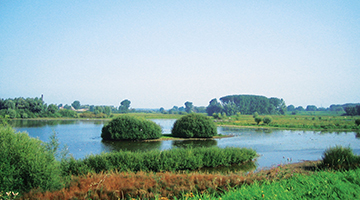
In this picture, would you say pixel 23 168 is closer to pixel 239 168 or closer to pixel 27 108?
pixel 239 168

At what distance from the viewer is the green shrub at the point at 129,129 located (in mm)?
30969

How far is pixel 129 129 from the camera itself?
31359 millimetres

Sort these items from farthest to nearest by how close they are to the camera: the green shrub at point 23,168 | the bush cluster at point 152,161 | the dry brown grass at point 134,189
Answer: the bush cluster at point 152,161 → the green shrub at point 23,168 → the dry brown grass at point 134,189

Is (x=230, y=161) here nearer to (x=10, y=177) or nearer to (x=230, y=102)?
(x=10, y=177)

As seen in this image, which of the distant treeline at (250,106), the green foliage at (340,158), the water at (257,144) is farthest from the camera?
the distant treeline at (250,106)

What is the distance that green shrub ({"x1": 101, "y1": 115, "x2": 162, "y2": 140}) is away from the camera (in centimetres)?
3097

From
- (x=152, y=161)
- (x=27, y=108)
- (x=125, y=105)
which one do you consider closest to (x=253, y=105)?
(x=125, y=105)

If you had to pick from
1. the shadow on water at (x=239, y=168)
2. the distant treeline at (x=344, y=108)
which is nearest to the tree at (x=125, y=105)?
the distant treeline at (x=344, y=108)

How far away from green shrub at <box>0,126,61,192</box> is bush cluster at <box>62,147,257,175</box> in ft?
12.1

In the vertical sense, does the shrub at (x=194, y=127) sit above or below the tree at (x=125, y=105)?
below

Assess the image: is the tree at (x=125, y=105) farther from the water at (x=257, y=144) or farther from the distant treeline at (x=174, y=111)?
the water at (x=257, y=144)

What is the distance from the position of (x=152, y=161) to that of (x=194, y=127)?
20820 millimetres

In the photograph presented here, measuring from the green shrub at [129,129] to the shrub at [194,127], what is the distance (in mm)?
3959

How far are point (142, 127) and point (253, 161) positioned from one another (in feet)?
50.7
